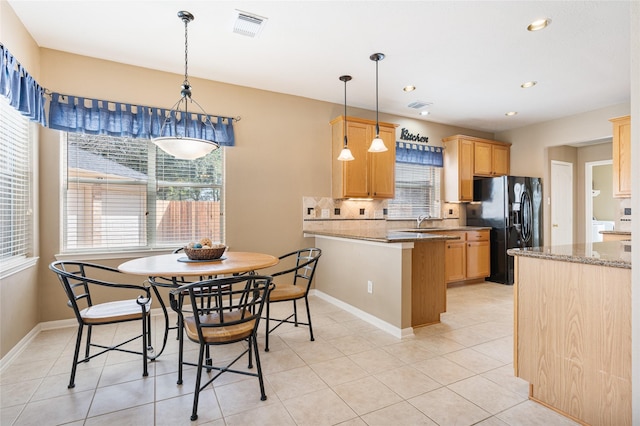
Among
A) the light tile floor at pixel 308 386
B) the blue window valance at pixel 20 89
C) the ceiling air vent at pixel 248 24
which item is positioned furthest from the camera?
the ceiling air vent at pixel 248 24

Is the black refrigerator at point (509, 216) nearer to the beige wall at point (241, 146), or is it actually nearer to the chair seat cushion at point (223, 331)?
the beige wall at point (241, 146)

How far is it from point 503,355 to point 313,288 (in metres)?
2.42

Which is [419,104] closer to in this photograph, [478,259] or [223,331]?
[478,259]

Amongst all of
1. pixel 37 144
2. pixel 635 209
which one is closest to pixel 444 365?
pixel 635 209

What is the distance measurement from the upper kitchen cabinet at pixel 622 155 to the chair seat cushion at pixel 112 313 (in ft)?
18.3

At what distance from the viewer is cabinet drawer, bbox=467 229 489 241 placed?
5160mm

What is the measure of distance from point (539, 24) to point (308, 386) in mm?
3358

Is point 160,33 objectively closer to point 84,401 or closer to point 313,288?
point 84,401

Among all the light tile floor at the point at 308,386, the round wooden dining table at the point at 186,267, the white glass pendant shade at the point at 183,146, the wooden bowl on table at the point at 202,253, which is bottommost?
the light tile floor at the point at 308,386

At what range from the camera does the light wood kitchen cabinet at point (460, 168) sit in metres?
5.47

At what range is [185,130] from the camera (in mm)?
3551

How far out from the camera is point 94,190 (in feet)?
11.3

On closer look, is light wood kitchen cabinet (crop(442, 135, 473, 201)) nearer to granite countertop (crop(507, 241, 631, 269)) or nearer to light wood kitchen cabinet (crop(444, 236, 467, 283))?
light wood kitchen cabinet (crop(444, 236, 467, 283))

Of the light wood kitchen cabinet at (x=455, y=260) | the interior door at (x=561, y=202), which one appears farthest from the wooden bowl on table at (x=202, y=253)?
the interior door at (x=561, y=202)
